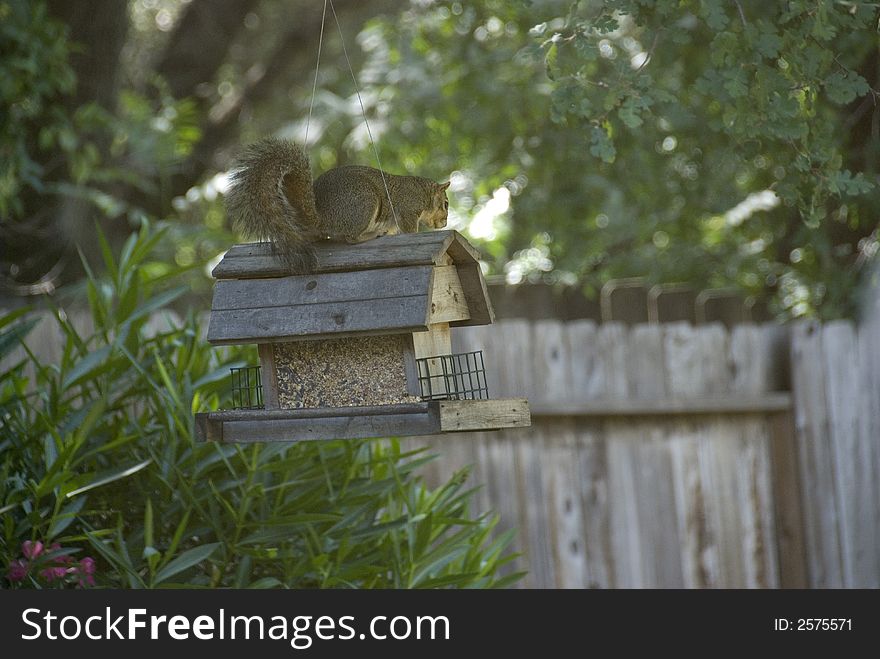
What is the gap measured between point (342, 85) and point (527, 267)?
169 centimetres

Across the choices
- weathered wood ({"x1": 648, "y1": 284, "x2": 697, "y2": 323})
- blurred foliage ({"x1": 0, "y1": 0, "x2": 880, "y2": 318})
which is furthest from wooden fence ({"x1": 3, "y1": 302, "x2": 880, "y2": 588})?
weathered wood ({"x1": 648, "y1": 284, "x2": 697, "y2": 323})

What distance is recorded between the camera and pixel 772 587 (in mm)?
4109

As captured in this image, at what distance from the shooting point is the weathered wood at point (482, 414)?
1.87 m

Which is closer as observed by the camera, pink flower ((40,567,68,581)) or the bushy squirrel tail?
the bushy squirrel tail

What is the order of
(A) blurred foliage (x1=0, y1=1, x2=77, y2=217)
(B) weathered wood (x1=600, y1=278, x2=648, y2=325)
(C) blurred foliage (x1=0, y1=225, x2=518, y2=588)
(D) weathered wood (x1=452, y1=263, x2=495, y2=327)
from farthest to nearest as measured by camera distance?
1. (B) weathered wood (x1=600, y1=278, x2=648, y2=325)
2. (A) blurred foliage (x1=0, y1=1, x2=77, y2=217)
3. (C) blurred foliage (x1=0, y1=225, x2=518, y2=588)
4. (D) weathered wood (x1=452, y1=263, x2=495, y2=327)

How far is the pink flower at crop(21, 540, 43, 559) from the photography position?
96.2 inches

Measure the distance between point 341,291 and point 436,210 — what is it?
1.37 feet

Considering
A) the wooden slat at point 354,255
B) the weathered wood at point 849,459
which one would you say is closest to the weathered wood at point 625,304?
the weathered wood at point 849,459

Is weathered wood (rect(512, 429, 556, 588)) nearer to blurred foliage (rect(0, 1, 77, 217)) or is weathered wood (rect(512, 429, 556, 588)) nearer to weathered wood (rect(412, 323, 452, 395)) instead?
weathered wood (rect(412, 323, 452, 395))

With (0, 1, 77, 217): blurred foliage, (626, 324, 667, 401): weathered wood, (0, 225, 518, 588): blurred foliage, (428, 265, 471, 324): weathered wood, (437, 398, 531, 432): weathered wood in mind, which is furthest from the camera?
(626, 324, 667, 401): weathered wood

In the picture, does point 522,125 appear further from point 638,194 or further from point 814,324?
point 814,324

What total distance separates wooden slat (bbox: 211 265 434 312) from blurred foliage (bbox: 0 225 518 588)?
0.65m

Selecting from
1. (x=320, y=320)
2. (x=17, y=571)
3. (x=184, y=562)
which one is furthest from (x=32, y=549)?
(x=320, y=320)

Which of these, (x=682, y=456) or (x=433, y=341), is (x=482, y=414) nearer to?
(x=433, y=341)
